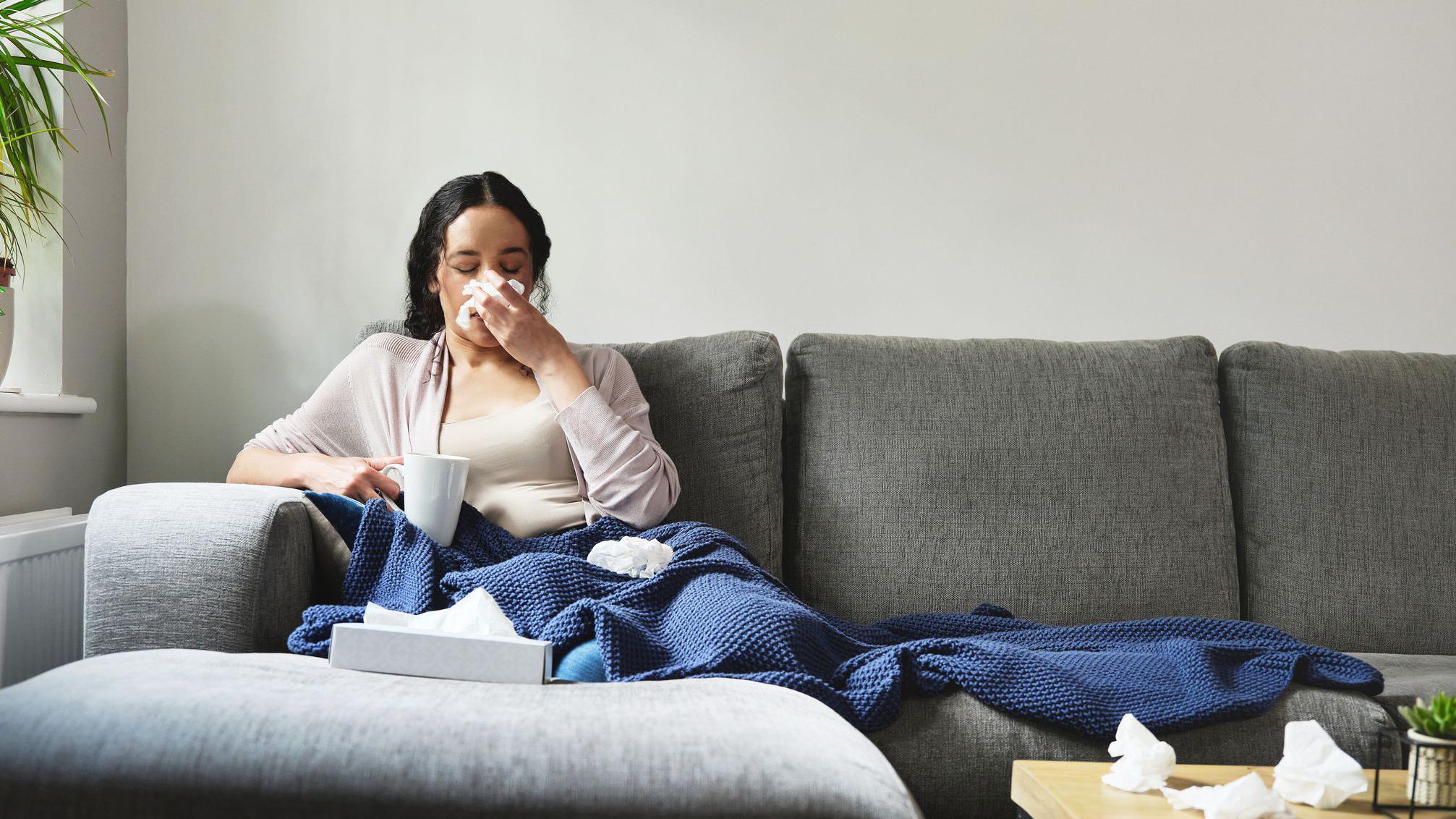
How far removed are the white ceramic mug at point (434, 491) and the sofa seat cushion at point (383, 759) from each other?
686 mm

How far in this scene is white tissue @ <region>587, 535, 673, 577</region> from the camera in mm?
1319

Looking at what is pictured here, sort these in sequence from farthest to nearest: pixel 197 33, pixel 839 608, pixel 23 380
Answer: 1. pixel 197 33
2. pixel 23 380
3. pixel 839 608

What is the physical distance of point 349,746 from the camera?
1.93 feet

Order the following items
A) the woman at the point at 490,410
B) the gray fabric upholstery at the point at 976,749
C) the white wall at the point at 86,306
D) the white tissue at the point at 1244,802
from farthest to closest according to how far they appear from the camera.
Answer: the white wall at the point at 86,306 → the woman at the point at 490,410 → the gray fabric upholstery at the point at 976,749 → the white tissue at the point at 1244,802

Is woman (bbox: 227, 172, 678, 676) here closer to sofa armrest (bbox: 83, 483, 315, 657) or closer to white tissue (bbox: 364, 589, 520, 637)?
sofa armrest (bbox: 83, 483, 315, 657)

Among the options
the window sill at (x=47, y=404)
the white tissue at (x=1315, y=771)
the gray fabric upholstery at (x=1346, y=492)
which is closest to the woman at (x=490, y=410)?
the window sill at (x=47, y=404)

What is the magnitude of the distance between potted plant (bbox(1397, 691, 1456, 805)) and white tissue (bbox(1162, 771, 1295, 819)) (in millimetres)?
116

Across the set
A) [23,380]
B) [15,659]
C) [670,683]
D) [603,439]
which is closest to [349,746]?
[670,683]

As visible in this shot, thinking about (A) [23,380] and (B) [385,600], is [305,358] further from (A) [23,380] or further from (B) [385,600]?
(B) [385,600]

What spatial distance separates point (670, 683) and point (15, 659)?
125 cm

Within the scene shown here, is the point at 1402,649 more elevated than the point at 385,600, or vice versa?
the point at 385,600

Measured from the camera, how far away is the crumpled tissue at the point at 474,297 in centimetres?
165

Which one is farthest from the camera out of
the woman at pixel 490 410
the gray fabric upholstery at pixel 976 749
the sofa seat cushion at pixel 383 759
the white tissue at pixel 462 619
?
the woman at pixel 490 410

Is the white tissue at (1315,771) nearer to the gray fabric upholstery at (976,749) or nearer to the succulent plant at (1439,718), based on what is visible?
the succulent plant at (1439,718)
